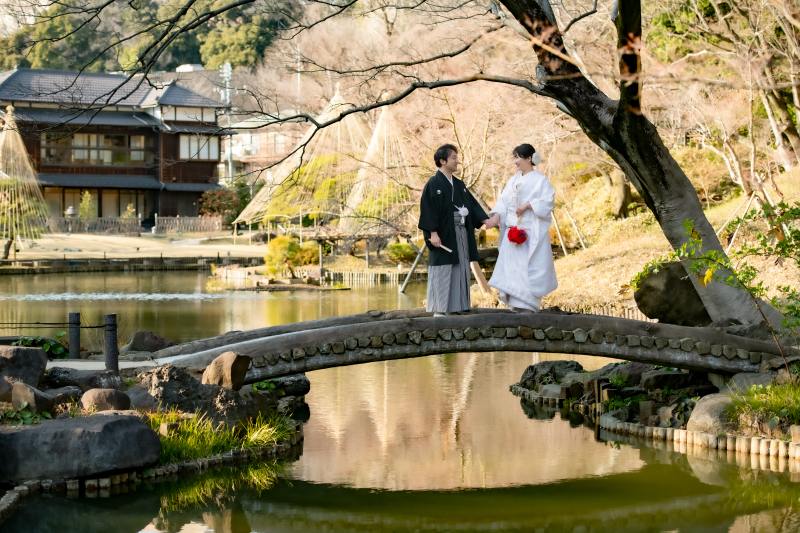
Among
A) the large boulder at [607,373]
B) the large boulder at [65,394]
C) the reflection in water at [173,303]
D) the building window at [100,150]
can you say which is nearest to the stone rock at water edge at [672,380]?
the large boulder at [607,373]

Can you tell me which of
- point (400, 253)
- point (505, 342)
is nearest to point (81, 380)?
point (505, 342)

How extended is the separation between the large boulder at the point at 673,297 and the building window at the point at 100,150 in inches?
1318

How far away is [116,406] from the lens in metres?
7.10

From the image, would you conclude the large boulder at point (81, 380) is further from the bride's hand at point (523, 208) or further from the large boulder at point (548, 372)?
the large boulder at point (548, 372)

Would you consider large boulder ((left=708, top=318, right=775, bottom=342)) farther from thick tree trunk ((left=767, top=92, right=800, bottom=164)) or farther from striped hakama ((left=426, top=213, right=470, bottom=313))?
thick tree trunk ((left=767, top=92, right=800, bottom=164))

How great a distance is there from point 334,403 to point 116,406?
122 inches

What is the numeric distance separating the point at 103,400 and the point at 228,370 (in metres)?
1.10

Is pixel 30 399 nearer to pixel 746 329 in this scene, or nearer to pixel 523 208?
pixel 523 208

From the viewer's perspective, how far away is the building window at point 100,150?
39.3 metres

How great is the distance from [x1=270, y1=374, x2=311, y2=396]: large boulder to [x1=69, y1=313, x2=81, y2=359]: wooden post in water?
2.12 meters

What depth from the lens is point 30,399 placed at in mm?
6863

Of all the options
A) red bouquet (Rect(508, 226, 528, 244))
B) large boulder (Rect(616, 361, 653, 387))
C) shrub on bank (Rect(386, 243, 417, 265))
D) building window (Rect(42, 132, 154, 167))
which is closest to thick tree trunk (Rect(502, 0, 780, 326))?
large boulder (Rect(616, 361, 653, 387))

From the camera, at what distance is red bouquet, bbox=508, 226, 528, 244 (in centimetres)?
790

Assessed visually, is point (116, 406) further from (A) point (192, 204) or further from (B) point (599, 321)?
(A) point (192, 204)
